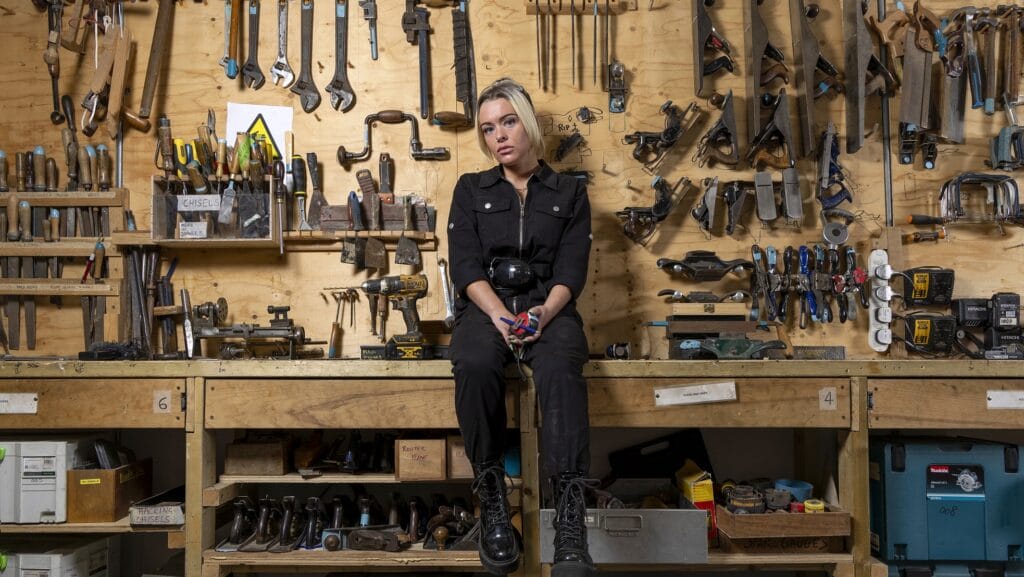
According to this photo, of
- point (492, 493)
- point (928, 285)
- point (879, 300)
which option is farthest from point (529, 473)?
point (928, 285)

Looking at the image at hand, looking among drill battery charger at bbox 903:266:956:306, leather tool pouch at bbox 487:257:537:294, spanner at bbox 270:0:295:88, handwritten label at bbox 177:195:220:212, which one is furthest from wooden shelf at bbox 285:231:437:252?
drill battery charger at bbox 903:266:956:306

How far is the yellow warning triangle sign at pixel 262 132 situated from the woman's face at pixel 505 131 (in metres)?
0.99

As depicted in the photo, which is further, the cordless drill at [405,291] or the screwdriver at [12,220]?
the screwdriver at [12,220]

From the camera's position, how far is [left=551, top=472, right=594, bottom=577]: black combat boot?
180 cm

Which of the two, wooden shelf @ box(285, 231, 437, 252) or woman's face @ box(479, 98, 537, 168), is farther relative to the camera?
wooden shelf @ box(285, 231, 437, 252)

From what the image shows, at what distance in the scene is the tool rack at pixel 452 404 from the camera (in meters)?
2.15

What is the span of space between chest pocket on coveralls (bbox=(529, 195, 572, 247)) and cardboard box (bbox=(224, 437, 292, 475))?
115 centimetres

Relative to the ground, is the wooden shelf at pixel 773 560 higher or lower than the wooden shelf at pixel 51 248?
lower

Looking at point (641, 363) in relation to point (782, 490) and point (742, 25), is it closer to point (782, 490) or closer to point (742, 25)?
point (782, 490)

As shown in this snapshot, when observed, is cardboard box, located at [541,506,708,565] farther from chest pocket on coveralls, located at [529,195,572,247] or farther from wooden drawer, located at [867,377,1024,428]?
chest pocket on coveralls, located at [529,195,572,247]

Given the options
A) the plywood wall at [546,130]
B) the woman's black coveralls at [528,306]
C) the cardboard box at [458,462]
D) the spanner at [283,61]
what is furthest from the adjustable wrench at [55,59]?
the cardboard box at [458,462]

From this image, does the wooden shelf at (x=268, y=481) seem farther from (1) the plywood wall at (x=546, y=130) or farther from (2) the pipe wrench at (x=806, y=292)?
(2) the pipe wrench at (x=806, y=292)

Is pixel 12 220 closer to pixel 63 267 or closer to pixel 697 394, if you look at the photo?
pixel 63 267

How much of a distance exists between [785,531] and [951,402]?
0.68 meters
